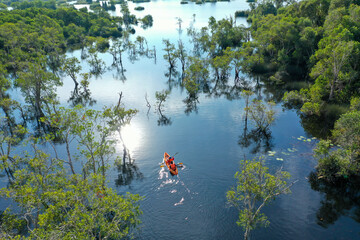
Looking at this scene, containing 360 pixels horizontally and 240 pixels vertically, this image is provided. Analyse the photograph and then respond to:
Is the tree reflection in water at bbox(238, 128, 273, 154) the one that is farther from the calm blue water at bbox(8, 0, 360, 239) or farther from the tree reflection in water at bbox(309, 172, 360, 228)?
the tree reflection in water at bbox(309, 172, 360, 228)

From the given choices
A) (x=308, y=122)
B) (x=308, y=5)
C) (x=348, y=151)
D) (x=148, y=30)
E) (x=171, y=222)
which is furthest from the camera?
(x=148, y=30)

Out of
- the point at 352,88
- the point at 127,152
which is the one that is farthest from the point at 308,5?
the point at 127,152

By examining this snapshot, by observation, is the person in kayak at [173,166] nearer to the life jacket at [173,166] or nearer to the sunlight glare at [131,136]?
the life jacket at [173,166]

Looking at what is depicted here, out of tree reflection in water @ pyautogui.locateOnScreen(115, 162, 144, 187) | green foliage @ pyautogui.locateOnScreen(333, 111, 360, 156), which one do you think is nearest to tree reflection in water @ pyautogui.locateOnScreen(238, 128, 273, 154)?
green foliage @ pyautogui.locateOnScreen(333, 111, 360, 156)

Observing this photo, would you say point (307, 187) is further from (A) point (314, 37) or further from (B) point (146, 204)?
(A) point (314, 37)

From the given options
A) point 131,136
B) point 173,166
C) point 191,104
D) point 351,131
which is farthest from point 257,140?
point 131,136

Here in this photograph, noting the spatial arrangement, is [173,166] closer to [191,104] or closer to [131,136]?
[131,136]
